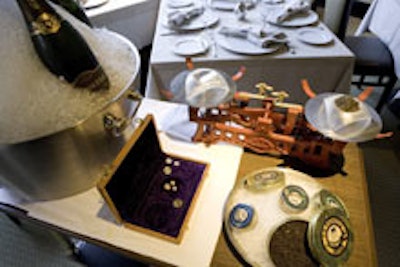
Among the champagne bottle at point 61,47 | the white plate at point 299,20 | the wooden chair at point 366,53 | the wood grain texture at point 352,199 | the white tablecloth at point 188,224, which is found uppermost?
the champagne bottle at point 61,47

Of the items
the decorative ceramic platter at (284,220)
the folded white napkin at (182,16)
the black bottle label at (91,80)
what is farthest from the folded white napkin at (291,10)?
the black bottle label at (91,80)

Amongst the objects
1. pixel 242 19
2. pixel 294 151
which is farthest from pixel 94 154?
pixel 242 19

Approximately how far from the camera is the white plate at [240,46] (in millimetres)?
1013

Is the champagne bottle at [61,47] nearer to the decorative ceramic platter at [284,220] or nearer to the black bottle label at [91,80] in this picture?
the black bottle label at [91,80]

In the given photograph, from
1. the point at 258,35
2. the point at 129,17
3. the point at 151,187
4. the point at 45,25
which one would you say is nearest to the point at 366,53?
the point at 258,35

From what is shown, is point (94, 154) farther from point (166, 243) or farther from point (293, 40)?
point (293, 40)

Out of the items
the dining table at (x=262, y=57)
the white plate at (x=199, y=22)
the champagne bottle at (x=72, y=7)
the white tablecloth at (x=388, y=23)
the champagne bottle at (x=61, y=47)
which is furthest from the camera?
the white tablecloth at (x=388, y=23)

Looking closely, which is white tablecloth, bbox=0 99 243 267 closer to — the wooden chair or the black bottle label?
the black bottle label

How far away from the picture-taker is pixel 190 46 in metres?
1.07

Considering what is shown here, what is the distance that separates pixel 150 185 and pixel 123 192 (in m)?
0.07

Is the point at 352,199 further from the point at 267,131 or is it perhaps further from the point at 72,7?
the point at 72,7

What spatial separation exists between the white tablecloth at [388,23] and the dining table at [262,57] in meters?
0.50

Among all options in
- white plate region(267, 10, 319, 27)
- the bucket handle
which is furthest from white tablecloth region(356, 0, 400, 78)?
the bucket handle

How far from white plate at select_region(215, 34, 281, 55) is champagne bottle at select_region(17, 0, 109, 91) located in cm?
70
